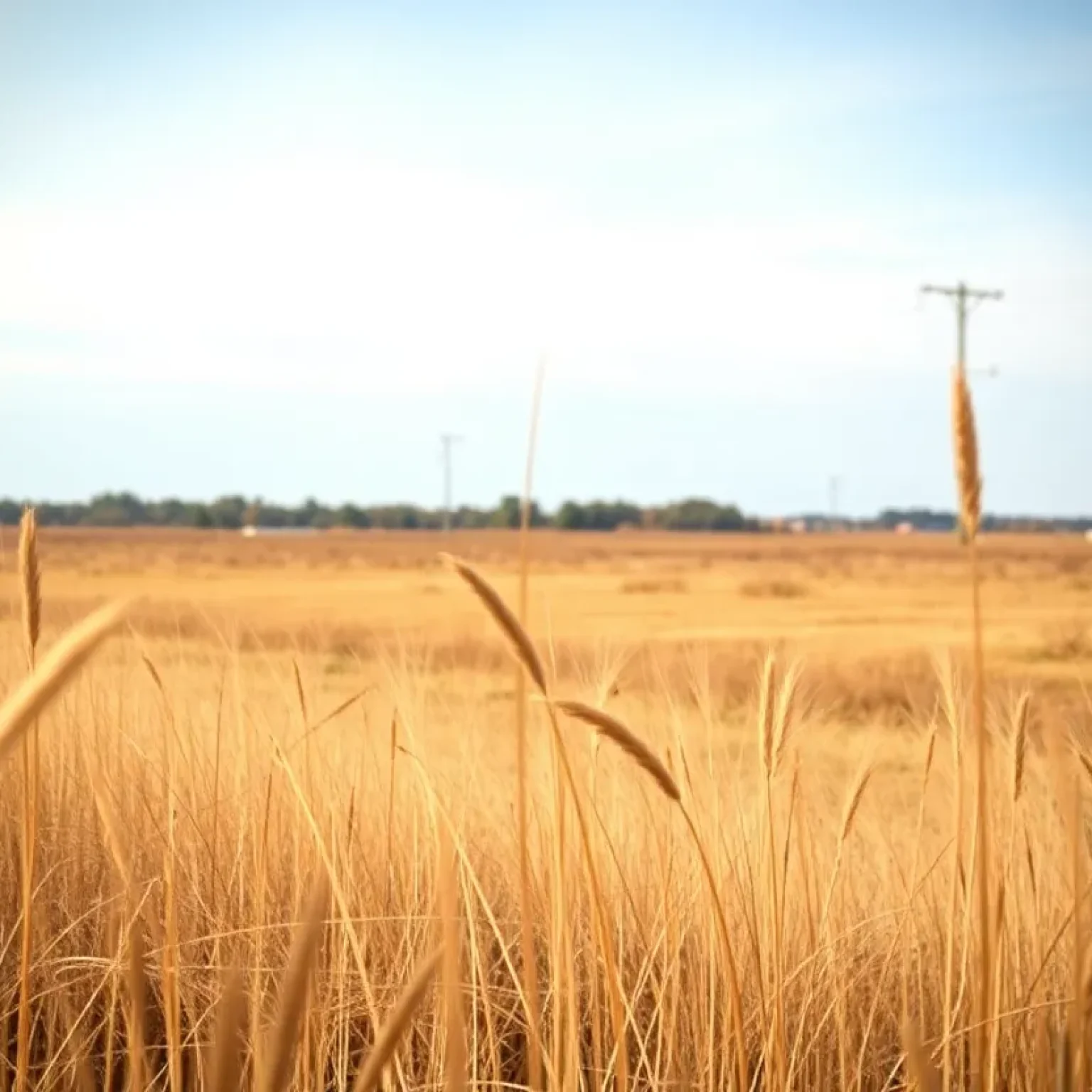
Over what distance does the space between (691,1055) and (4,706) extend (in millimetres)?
1721

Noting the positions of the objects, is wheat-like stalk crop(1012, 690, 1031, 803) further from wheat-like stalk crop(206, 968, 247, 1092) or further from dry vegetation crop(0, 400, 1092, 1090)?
wheat-like stalk crop(206, 968, 247, 1092)

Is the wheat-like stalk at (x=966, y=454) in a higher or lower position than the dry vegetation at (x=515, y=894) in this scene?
higher

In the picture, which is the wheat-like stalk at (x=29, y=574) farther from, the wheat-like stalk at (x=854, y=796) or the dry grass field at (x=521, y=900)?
the wheat-like stalk at (x=854, y=796)

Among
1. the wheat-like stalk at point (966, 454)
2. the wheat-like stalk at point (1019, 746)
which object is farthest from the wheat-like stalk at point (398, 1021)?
the wheat-like stalk at point (1019, 746)

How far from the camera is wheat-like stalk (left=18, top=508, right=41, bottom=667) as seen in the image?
127 cm

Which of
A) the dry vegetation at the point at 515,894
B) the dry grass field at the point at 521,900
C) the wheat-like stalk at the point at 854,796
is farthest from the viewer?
the wheat-like stalk at the point at 854,796

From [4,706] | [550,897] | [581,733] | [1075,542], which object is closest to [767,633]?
[581,733]

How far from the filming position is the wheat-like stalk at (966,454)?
946 mm

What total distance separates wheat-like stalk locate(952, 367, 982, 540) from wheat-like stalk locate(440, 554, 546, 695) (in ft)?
1.15

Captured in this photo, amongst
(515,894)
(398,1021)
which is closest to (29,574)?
(398,1021)

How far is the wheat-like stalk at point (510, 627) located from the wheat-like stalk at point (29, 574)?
0.56 meters

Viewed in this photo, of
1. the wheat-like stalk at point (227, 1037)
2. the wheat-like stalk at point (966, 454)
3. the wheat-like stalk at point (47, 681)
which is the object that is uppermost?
the wheat-like stalk at point (966, 454)

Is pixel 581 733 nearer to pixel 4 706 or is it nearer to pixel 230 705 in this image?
pixel 230 705

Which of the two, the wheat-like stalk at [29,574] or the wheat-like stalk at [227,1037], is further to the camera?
the wheat-like stalk at [29,574]
